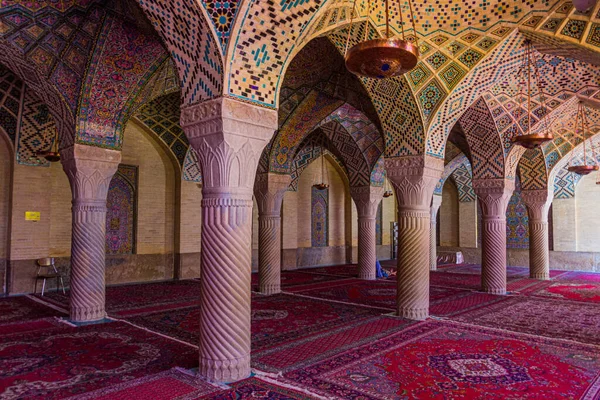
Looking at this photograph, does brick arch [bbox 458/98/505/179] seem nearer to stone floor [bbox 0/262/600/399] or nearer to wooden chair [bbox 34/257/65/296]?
stone floor [bbox 0/262/600/399]

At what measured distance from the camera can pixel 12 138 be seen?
8516mm

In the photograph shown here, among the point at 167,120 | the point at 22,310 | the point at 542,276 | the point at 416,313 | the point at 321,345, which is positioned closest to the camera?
the point at 321,345

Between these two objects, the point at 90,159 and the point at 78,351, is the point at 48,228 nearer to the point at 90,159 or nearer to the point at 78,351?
the point at 90,159

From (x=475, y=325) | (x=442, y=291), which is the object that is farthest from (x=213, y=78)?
(x=442, y=291)

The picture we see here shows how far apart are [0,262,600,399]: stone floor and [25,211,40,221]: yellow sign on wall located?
5.22 feet

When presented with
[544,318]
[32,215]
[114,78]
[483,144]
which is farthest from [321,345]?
[32,215]

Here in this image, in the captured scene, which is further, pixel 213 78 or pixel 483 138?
pixel 483 138

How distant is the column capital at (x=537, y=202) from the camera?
1152cm

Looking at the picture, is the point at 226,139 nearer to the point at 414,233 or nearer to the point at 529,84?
the point at 414,233

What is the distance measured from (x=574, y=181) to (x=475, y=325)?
11006 millimetres

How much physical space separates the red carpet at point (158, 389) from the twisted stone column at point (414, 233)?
354cm

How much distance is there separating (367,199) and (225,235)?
26.7ft

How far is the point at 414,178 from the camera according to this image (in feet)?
21.4

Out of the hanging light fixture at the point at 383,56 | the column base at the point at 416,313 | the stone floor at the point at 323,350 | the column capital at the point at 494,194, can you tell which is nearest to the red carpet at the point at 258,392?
the stone floor at the point at 323,350
